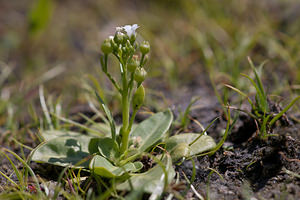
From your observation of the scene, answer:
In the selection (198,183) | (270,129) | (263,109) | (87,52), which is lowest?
(198,183)

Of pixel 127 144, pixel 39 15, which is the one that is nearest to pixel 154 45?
pixel 39 15

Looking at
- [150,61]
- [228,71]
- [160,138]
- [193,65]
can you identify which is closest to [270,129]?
[160,138]

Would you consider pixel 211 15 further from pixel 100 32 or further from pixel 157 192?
pixel 157 192

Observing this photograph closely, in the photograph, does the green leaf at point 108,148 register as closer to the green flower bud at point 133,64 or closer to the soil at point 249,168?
the soil at point 249,168

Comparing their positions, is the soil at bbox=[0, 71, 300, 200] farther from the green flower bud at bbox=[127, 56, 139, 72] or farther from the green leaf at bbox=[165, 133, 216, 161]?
the green flower bud at bbox=[127, 56, 139, 72]

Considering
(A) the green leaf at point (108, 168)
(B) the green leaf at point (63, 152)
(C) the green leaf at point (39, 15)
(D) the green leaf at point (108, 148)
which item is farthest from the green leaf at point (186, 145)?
(C) the green leaf at point (39, 15)
